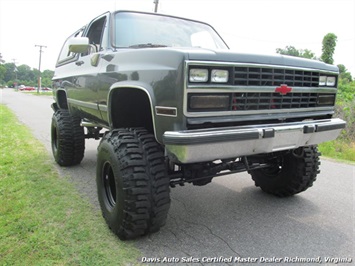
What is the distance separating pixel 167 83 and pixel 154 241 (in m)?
1.41

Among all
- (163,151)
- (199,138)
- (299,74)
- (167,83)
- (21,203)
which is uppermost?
(299,74)

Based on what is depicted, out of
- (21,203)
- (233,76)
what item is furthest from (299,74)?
(21,203)

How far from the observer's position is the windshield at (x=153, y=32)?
334cm

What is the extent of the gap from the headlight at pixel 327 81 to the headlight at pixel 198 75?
54.3 inches

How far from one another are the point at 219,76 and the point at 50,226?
2.10 meters

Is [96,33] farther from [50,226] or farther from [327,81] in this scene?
[327,81]

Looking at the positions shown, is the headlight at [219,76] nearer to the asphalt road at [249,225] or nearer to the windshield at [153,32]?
the windshield at [153,32]

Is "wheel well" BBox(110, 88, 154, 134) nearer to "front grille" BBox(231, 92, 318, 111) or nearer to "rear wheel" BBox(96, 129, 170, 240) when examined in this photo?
"rear wheel" BBox(96, 129, 170, 240)

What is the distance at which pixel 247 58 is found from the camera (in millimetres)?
2467

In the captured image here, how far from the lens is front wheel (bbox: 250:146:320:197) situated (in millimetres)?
3594

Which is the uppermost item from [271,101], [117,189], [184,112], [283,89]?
[283,89]

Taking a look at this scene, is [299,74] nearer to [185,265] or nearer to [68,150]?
[185,265]

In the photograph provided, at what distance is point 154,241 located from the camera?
9.12 ft

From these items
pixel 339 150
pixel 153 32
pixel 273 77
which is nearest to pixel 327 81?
pixel 273 77
